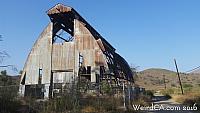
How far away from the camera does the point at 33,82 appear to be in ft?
117

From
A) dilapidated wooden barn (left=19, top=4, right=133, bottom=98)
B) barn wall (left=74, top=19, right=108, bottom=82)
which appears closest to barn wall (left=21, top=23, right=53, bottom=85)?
dilapidated wooden barn (left=19, top=4, right=133, bottom=98)

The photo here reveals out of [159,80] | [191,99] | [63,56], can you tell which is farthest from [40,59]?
[159,80]

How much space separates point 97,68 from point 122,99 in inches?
513

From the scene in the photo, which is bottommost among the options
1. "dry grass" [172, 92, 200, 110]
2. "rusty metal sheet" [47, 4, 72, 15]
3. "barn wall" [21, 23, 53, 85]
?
"dry grass" [172, 92, 200, 110]

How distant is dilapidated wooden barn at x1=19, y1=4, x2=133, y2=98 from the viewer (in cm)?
→ 3356

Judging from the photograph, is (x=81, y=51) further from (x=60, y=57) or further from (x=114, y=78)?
(x=114, y=78)

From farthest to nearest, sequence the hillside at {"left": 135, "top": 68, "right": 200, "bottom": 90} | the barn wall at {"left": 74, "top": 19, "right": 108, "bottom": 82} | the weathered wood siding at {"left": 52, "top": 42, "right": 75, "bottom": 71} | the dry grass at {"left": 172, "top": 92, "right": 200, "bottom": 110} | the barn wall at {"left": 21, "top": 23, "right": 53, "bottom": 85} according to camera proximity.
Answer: the hillside at {"left": 135, "top": 68, "right": 200, "bottom": 90} → the barn wall at {"left": 21, "top": 23, "right": 53, "bottom": 85} → the weathered wood siding at {"left": 52, "top": 42, "right": 75, "bottom": 71} → the barn wall at {"left": 74, "top": 19, "right": 108, "bottom": 82} → the dry grass at {"left": 172, "top": 92, "right": 200, "bottom": 110}

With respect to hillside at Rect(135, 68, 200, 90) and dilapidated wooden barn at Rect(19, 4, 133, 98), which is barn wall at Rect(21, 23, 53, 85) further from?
hillside at Rect(135, 68, 200, 90)

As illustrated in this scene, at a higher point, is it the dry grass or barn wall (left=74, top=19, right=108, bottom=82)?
barn wall (left=74, top=19, right=108, bottom=82)

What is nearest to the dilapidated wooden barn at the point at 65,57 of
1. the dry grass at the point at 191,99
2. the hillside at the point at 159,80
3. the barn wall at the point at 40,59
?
the barn wall at the point at 40,59

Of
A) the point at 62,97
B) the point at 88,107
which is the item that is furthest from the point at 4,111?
the point at 88,107

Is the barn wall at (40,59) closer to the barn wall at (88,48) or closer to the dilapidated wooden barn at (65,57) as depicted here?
the dilapidated wooden barn at (65,57)

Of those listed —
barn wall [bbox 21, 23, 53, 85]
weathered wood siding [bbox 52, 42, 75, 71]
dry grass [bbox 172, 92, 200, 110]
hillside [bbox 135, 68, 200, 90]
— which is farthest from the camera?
hillside [bbox 135, 68, 200, 90]

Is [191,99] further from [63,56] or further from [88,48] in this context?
[63,56]
